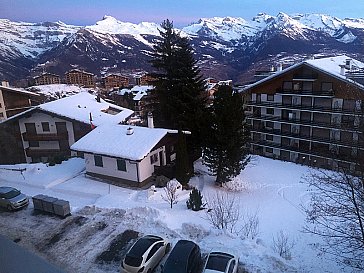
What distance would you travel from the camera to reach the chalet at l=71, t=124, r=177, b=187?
1909 cm

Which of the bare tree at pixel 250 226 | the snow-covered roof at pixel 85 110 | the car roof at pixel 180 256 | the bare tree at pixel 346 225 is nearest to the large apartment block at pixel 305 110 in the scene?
the bare tree at pixel 346 225

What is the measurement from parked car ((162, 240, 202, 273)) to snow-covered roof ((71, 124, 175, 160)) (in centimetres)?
813

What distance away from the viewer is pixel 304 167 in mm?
28203

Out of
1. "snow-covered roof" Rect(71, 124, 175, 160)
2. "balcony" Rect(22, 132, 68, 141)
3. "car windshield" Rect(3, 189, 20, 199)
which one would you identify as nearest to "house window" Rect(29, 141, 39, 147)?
"balcony" Rect(22, 132, 68, 141)

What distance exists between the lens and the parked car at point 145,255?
10484 mm

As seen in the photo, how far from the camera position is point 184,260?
406 inches

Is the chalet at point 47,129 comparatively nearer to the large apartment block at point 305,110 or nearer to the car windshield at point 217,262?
the large apartment block at point 305,110

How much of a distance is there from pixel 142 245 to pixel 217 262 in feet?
9.35

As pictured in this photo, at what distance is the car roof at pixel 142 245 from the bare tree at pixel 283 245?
4788 millimetres

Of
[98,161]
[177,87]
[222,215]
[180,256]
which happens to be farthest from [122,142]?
[180,256]

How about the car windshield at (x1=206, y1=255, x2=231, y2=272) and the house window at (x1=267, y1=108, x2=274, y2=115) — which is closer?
the car windshield at (x1=206, y1=255, x2=231, y2=272)

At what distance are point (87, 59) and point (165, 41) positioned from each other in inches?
4864

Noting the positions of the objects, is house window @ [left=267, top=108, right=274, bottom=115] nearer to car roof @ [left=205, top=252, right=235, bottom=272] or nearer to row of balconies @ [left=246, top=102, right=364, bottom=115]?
row of balconies @ [left=246, top=102, right=364, bottom=115]

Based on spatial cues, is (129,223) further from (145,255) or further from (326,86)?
(326,86)
